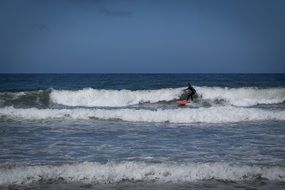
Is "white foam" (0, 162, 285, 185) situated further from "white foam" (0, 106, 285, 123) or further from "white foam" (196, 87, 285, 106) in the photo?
"white foam" (196, 87, 285, 106)

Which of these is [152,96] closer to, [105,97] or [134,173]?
[105,97]

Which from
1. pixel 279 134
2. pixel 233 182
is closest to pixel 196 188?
pixel 233 182

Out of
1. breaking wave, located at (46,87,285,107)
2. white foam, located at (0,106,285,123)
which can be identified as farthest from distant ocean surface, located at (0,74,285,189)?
breaking wave, located at (46,87,285,107)

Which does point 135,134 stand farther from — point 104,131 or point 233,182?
point 233,182

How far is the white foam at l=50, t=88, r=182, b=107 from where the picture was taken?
2362cm

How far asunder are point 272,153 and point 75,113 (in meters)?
9.07

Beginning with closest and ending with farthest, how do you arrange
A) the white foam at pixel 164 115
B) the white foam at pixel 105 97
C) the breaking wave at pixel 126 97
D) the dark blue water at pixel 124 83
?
1. the white foam at pixel 164 115
2. the breaking wave at pixel 126 97
3. the white foam at pixel 105 97
4. the dark blue water at pixel 124 83

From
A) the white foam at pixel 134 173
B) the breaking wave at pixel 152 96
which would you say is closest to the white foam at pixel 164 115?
the white foam at pixel 134 173

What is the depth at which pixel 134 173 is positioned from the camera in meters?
6.61

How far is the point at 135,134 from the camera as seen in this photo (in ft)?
36.7

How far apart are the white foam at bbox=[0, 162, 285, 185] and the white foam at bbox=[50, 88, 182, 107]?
1625 centimetres

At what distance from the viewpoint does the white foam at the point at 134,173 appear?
634 centimetres

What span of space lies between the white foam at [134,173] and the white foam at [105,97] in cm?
1625

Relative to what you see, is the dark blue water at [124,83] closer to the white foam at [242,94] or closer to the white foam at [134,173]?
the white foam at [242,94]
